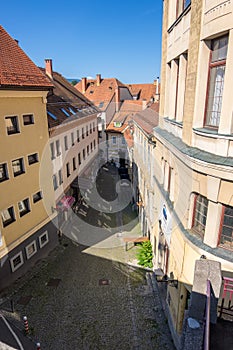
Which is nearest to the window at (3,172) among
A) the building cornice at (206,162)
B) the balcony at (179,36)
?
the building cornice at (206,162)

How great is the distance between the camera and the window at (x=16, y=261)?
13844 millimetres

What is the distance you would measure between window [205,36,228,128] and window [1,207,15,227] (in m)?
11.3

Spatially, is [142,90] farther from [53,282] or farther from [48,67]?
[53,282]

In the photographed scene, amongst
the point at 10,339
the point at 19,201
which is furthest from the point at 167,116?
the point at 10,339

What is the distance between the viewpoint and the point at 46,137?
16094mm

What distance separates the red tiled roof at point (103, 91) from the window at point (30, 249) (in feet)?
107

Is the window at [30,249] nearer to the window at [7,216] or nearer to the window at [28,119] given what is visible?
the window at [7,216]

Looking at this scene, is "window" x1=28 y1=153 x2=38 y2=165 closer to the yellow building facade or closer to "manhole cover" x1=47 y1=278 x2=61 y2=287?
the yellow building facade

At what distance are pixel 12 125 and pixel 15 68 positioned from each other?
127 inches

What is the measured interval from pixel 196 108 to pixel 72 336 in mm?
11048

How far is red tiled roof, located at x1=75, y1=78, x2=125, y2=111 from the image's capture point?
149ft

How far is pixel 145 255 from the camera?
1638cm

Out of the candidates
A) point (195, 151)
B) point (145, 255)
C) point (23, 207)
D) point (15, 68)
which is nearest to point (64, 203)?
point (23, 207)

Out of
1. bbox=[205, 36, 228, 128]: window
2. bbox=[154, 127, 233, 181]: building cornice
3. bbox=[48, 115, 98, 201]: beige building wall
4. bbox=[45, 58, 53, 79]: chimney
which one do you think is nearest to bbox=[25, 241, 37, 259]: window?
bbox=[48, 115, 98, 201]: beige building wall
